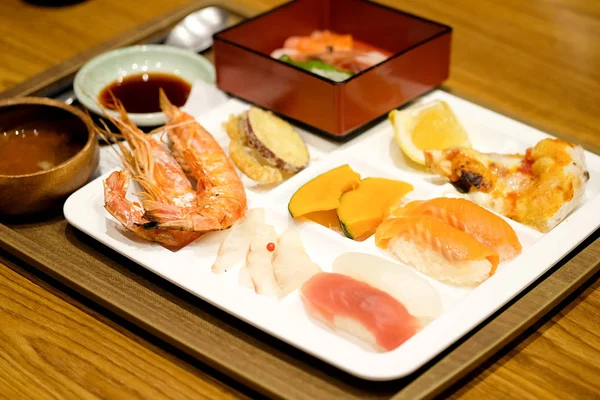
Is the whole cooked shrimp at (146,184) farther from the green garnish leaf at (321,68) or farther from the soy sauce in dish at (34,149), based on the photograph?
the green garnish leaf at (321,68)

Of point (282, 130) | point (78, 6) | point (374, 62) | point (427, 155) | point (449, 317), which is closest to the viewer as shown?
point (449, 317)

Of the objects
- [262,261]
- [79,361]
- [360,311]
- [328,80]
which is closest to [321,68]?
[328,80]

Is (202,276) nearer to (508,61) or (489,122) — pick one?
(489,122)

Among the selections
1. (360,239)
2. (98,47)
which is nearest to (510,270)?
(360,239)

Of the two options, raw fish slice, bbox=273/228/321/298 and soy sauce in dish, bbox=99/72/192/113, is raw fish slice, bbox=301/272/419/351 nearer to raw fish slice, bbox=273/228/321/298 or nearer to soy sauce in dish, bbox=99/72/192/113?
raw fish slice, bbox=273/228/321/298

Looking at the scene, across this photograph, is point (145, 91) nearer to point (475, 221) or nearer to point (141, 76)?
point (141, 76)

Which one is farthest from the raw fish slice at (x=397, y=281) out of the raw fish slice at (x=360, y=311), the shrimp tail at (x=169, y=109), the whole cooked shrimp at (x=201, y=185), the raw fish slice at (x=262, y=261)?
the shrimp tail at (x=169, y=109)

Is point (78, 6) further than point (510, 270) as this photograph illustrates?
Yes
